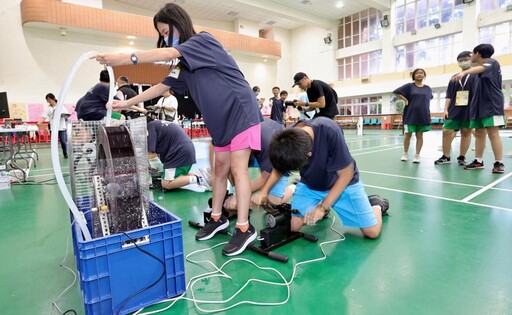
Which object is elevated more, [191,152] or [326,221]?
[191,152]

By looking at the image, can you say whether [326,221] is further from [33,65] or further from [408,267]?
[33,65]

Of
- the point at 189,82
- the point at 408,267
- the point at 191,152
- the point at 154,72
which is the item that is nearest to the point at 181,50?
the point at 189,82

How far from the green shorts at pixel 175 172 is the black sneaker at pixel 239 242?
1883 mm

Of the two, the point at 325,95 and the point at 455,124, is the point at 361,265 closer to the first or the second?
the point at 325,95

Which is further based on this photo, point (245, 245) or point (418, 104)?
point (418, 104)

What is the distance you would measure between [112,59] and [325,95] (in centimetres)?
339

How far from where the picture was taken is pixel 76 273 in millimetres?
1732

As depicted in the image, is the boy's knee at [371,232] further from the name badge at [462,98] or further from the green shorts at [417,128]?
the green shorts at [417,128]

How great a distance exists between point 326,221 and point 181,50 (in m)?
1.69

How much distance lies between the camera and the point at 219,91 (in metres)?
1.82

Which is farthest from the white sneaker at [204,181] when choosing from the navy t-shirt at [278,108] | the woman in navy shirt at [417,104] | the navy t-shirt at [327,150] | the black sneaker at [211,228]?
the navy t-shirt at [278,108]

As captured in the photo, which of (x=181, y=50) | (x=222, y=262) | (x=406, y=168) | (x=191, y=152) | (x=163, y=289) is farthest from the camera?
(x=406, y=168)

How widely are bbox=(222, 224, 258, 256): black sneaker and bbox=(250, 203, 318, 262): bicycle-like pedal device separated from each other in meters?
0.05

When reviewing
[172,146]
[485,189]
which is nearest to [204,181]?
[172,146]
